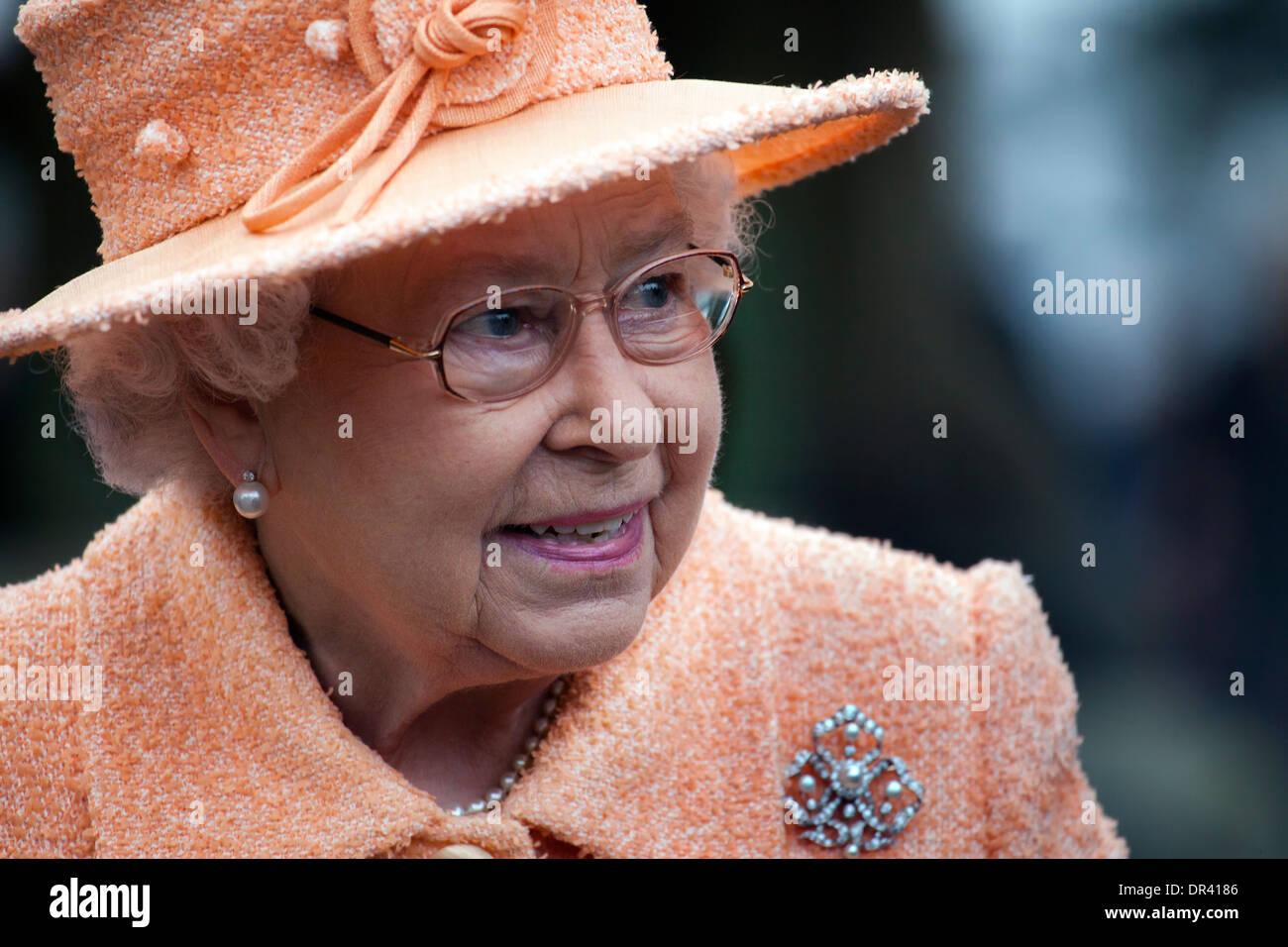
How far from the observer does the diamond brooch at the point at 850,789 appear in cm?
176

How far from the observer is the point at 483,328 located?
52.5 inches

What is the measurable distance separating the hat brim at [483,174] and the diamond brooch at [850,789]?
94 cm

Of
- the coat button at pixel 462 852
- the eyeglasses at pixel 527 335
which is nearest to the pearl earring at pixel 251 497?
the eyeglasses at pixel 527 335

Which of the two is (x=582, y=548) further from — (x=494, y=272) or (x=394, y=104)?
(x=394, y=104)

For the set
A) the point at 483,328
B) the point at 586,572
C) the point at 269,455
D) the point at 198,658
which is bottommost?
the point at 198,658

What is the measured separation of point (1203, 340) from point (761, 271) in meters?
1.39

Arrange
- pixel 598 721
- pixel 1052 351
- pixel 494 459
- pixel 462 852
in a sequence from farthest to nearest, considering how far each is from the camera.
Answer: pixel 1052 351, pixel 598 721, pixel 462 852, pixel 494 459

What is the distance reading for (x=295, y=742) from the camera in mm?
1590

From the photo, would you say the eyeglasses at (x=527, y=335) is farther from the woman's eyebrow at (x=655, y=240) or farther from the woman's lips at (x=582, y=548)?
the woman's lips at (x=582, y=548)

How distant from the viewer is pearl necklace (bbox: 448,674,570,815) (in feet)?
5.56

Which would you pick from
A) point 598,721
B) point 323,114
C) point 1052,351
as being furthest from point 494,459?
point 1052,351

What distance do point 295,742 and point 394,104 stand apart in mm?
865
